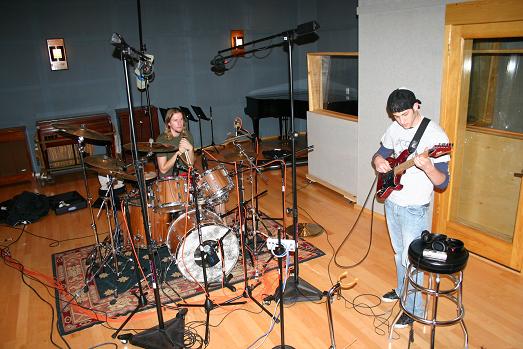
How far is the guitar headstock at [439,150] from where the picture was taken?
2672 mm

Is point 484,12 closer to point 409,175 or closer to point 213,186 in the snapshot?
point 409,175

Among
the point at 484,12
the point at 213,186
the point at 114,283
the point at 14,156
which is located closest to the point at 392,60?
the point at 484,12

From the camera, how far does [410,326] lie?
3.28 m

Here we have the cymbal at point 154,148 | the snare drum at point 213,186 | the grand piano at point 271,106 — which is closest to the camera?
the cymbal at point 154,148

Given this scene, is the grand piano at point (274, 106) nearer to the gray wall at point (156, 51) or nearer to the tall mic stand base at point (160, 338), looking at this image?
the gray wall at point (156, 51)

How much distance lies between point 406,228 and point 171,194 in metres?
2.00

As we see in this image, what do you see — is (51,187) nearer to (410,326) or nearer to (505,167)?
(410,326)

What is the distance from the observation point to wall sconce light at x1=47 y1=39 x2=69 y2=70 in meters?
7.63

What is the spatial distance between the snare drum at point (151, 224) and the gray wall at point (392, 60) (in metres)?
2.57

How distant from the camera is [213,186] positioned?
3938 mm

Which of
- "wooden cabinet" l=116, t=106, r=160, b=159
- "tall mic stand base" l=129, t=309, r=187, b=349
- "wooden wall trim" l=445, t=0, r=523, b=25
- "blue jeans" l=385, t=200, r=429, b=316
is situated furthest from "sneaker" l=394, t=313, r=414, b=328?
"wooden cabinet" l=116, t=106, r=160, b=159

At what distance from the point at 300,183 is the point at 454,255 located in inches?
162

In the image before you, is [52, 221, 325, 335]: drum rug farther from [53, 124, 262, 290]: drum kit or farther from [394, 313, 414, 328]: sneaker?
[394, 313, 414, 328]: sneaker

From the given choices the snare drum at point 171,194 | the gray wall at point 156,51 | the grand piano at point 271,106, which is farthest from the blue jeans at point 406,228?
the gray wall at point 156,51
